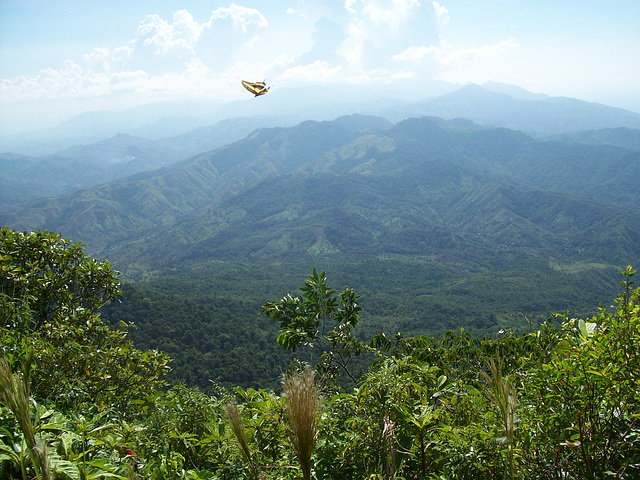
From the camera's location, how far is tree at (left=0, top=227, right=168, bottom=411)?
3.95 meters

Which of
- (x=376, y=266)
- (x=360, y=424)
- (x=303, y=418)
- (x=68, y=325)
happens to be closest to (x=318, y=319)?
(x=360, y=424)

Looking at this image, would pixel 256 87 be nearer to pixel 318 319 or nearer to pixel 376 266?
pixel 318 319

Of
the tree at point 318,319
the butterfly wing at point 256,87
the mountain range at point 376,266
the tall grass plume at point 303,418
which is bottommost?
the mountain range at point 376,266

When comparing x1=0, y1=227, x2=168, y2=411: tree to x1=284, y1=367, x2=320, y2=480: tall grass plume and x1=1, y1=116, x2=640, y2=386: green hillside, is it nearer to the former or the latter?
x1=284, y1=367, x2=320, y2=480: tall grass plume

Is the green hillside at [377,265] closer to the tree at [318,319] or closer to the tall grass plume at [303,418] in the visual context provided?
the tree at [318,319]

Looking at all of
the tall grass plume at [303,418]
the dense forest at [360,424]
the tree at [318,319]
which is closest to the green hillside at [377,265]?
the tree at [318,319]

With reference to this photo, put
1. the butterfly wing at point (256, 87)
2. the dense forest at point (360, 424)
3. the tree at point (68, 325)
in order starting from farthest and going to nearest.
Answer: the butterfly wing at point (256, 87)
the tree at point (68, 325)
the dense forest at point (360, 424)

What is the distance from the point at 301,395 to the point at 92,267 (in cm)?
697

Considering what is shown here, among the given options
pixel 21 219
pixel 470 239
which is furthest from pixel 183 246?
pixel 470 239

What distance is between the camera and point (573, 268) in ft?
370

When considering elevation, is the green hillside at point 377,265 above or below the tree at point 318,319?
below

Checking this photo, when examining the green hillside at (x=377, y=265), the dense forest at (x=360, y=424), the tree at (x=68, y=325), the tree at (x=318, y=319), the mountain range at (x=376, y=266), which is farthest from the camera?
the green hillside at (x=377, y=265)

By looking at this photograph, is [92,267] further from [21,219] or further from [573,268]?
[21,219]

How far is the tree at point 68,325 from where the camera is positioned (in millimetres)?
3945
